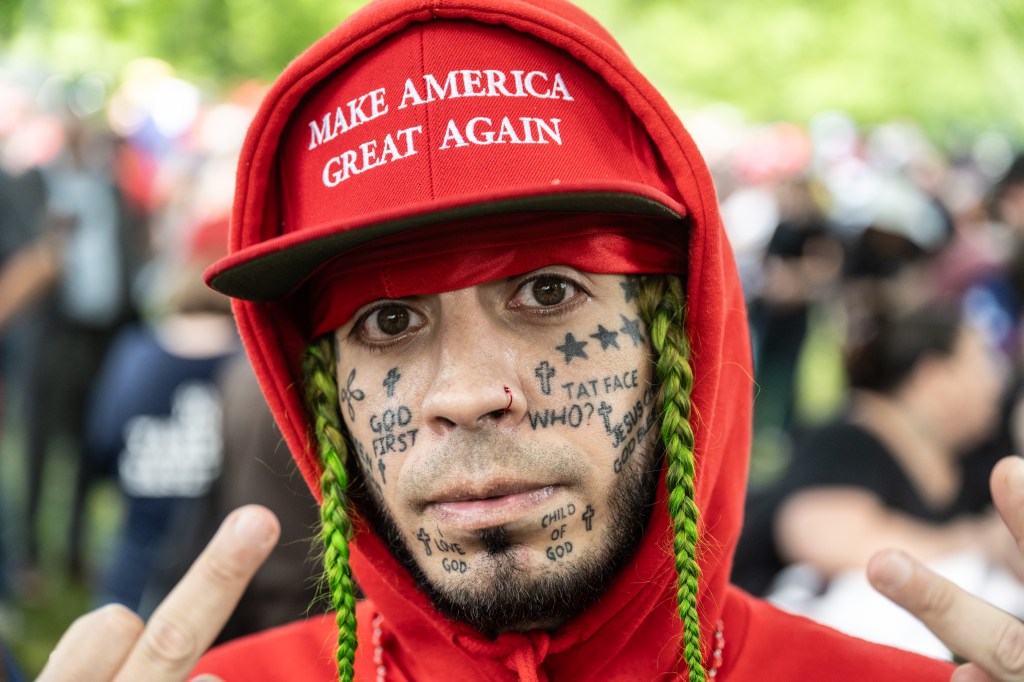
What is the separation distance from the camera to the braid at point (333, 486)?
173 cm

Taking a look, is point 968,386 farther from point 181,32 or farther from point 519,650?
point 181,32

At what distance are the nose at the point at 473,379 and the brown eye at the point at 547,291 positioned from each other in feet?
0.30

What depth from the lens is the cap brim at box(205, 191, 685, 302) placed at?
5.19ft

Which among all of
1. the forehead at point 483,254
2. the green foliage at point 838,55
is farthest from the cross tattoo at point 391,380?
the green foliage at point 838,55

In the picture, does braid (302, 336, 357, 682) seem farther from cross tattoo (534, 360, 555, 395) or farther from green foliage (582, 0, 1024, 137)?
green foliage (582, 0, 1024, 137)

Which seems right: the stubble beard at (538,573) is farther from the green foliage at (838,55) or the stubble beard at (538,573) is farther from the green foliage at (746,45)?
the green foliage at (838,55)

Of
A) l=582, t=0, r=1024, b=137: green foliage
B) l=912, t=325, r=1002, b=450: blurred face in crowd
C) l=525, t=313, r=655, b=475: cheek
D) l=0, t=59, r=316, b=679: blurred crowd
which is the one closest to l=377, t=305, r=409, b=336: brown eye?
l=525, t=313, r=655, b=475: cheek

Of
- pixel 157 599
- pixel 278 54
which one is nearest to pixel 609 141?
pixel 157 599

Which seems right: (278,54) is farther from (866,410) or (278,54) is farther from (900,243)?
(866,410)

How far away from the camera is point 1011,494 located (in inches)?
58.9

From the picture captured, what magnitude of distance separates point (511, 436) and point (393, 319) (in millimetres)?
313

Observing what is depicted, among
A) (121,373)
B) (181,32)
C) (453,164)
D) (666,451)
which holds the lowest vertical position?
(666,451)

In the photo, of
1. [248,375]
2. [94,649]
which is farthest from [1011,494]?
[248,375]

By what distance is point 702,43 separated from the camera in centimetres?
2094
